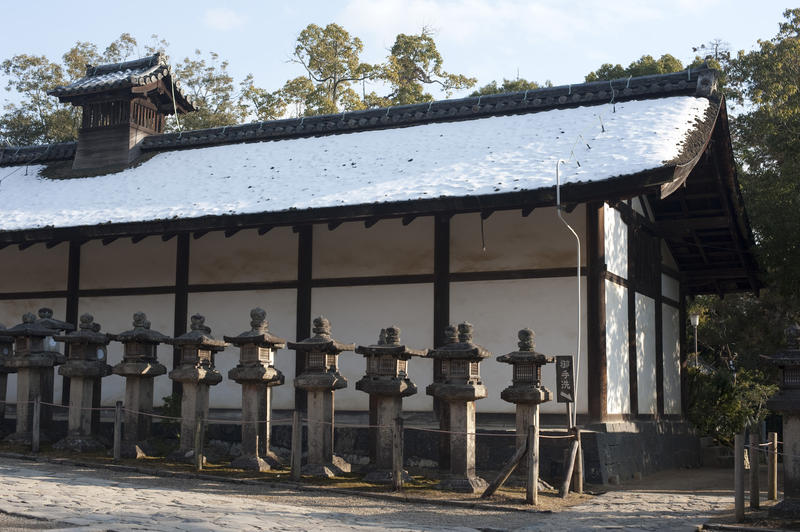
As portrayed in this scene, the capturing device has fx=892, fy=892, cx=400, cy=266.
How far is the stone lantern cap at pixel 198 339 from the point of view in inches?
548

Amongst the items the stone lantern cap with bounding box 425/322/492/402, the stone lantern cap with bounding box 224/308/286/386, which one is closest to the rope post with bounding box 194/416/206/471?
the stone lantern cap with bounding box 224/308/286/386

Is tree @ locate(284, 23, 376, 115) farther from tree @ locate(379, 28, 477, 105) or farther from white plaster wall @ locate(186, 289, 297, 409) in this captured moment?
white plaster wall @ locate(186, 289, 297, 409)

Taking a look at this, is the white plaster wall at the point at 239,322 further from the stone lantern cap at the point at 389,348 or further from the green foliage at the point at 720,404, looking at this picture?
the green foliage at the point at 720,404

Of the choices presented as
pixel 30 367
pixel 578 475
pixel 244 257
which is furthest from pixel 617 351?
pixel 30 367

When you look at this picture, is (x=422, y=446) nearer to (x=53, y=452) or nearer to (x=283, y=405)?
(x=283, y=405)

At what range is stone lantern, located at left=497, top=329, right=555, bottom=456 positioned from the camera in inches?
480

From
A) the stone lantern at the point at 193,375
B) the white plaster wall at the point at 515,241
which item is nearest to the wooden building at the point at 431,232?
the white plaster wall at the point at 515,241

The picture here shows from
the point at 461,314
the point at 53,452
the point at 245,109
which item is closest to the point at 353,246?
the point at 461,314

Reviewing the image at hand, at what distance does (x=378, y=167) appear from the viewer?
1692 cm

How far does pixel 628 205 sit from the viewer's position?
54.7 feet

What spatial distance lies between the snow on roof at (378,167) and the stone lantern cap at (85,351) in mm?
2429

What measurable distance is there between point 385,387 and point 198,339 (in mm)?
3246

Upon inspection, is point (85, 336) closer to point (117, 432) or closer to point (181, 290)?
point (117, 432)

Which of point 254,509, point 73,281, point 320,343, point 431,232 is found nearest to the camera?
point 254,509
